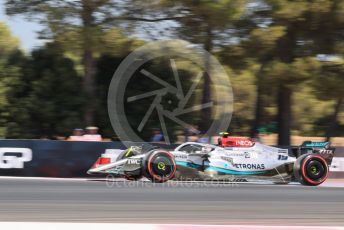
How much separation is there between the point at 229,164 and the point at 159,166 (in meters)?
1.70

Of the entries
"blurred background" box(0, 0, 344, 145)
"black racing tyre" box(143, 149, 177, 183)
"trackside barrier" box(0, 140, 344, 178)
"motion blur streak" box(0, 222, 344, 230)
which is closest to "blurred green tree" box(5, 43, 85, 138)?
"blurred background" box(0, 0, 344, 145)

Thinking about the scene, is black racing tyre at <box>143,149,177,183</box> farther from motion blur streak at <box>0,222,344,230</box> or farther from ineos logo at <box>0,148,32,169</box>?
motion blur streak at <box>0,222,344,230</box>

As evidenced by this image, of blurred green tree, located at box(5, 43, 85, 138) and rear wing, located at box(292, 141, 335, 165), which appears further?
blurred green tree, located at box(5, 43, 85, 138)

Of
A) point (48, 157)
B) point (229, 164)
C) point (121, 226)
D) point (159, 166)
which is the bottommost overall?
point (48, 157)

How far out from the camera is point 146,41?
22672mm

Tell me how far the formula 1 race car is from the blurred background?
25.5 ft

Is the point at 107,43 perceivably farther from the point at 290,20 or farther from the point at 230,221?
the point at 230,221

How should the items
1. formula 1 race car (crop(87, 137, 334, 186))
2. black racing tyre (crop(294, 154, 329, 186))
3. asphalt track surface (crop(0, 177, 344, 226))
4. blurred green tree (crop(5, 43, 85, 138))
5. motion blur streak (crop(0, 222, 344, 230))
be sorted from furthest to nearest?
blurred green tree (crop(5, 43, 85, 138))
black racing tyre (crop(294, 154, 329, 186))
formula 1 race car (crop(87, 137, 334, 186))
asphalt track surface (crop(0, 177, 344, 226))
motion blur streak (crop(0, 222, 344, 230))

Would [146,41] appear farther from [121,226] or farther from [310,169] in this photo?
[121,226]

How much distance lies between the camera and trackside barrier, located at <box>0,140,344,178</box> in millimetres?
15734

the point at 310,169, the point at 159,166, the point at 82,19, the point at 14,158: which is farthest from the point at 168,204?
the point at 82,19

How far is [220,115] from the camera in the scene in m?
25.0

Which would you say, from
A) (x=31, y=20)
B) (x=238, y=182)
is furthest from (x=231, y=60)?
(x=238, y=182)

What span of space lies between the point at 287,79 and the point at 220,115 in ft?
14.4
